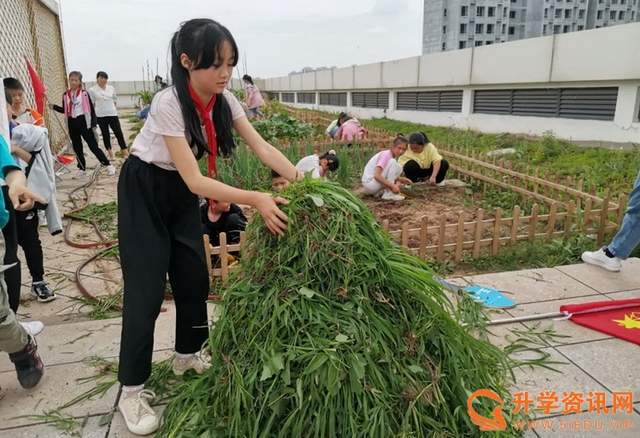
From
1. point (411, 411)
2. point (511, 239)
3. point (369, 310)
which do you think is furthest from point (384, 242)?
point (511, 239)

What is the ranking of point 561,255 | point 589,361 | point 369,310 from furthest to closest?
point 561,255 < point 589,361 < point 369,310

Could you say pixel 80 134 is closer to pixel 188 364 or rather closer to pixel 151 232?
pixel 188 364

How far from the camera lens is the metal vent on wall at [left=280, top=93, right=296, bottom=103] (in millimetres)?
38625

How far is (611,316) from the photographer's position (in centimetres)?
316

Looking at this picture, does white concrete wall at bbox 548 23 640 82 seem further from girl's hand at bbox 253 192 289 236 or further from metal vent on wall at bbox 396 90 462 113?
girl's hand at bbox 253 192 289 236

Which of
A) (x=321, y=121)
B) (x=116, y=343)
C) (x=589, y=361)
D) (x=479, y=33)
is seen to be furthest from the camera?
(x=479, y=33)

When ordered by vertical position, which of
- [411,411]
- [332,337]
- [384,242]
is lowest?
[411,411]

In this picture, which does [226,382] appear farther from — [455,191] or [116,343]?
[455,191]

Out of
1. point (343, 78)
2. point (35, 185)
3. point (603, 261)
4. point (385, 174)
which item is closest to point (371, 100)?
point (343, 78)

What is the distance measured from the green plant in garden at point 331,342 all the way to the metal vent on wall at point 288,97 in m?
37.8

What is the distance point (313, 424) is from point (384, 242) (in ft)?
2.51

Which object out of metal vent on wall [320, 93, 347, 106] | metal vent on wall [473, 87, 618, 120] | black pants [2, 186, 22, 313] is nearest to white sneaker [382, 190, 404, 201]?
black pants [2, 186, 22, 313]

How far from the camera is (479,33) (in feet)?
182

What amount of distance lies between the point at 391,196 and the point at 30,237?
4620 millimetres
